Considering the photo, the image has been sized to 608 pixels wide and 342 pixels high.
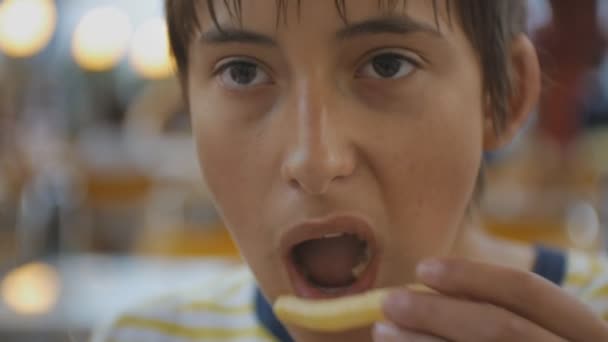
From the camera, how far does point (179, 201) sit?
12.7 feet

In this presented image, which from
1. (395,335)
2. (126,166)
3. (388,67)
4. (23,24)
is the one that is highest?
(23,24)

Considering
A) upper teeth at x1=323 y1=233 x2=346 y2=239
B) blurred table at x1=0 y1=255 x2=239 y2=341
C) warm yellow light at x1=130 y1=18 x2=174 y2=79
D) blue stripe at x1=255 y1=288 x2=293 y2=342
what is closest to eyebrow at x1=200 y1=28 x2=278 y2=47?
upper teeth at x1=323 y1=233 x2=346 y2=239

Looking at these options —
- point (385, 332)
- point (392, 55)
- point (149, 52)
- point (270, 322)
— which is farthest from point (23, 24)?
point (385, 332)

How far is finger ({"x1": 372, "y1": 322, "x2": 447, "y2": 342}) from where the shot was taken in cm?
66

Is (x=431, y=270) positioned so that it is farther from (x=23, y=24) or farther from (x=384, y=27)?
(x=23, y=24)

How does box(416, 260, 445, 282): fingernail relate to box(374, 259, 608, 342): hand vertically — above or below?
above

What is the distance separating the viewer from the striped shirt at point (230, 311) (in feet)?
3.67

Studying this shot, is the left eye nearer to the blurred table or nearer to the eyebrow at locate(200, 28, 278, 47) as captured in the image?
the eyebrow at locate(200, 28, 278, 47)

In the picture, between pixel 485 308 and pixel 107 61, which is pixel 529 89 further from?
pixel 107 61

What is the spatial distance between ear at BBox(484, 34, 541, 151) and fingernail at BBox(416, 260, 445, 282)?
0.37 meters

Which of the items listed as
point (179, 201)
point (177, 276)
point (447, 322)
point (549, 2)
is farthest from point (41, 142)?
point (447, 322)

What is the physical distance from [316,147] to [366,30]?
143 millimetres

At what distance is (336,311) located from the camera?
→ 0.76 metres

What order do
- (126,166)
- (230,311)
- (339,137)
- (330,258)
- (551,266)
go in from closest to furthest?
1. (339,137)
2. (330,258)
3. (551,266)
4. (230,311)
5. (126,166)
